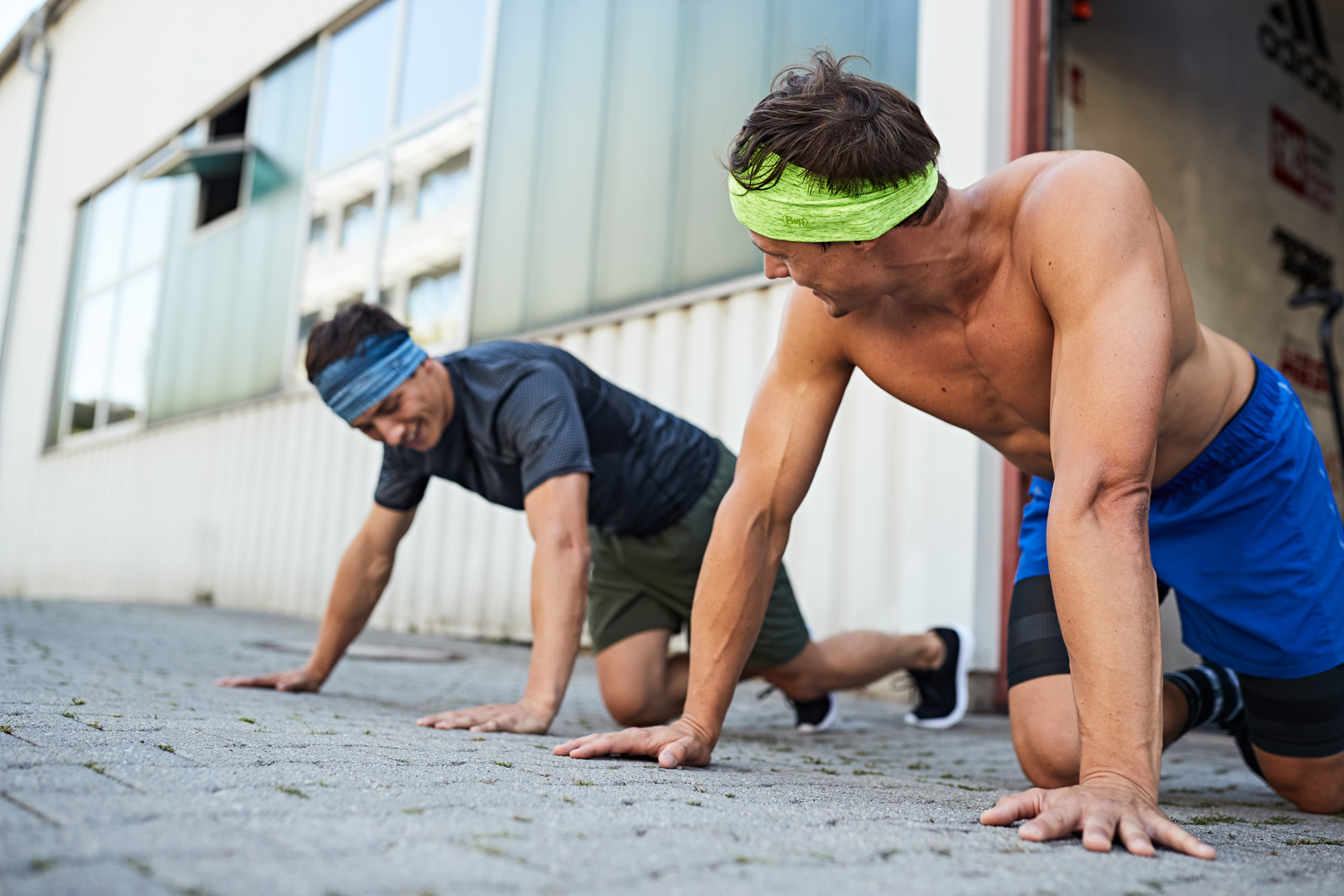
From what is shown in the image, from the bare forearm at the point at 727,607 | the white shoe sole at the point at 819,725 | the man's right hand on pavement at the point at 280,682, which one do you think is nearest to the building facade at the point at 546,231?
the bare forearm at the point at 727,607

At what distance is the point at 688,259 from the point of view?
5.67 m

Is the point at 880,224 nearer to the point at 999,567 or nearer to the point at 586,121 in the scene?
the point at 999,567

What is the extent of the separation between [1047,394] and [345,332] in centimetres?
178

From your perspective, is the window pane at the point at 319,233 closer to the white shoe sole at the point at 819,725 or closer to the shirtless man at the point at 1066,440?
the white shoe sole at the point at 819,725

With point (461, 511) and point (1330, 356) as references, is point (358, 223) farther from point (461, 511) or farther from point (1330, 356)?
point (1330, 356)

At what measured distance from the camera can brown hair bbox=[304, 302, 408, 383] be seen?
274 cm

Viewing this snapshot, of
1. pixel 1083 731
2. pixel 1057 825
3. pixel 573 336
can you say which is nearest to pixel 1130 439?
pixel 1083 731

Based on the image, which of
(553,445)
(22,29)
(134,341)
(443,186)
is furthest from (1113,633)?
(22,29)

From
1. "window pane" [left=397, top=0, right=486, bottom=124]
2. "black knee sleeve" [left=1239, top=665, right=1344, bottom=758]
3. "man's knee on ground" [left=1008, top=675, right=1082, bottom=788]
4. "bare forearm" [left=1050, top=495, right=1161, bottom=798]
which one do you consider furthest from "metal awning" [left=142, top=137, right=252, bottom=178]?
"bare forearm" [left=1050, top=495, right=1161, bottom=798]

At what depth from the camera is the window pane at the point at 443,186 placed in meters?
7.63

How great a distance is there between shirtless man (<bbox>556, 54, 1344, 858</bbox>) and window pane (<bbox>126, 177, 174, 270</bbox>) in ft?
38.1

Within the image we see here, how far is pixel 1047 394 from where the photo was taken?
194cm

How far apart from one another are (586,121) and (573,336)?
1.35 m

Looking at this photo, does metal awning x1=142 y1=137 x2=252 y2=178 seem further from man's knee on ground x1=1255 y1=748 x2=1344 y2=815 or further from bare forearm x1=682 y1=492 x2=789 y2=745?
man's knee on ground x1=1255 y1=748 x2=1344 y2=815
